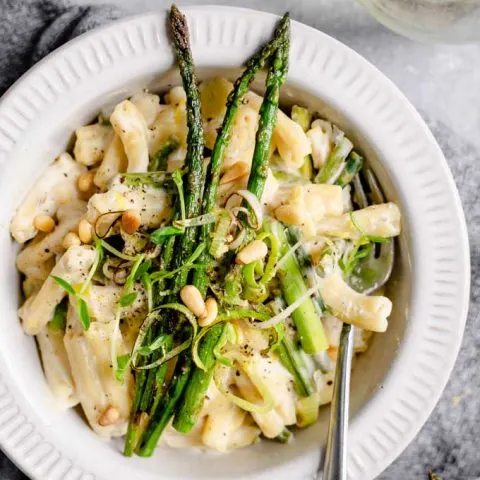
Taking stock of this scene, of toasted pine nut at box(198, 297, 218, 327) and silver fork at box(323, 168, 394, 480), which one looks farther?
silver fork at box(323, 168, 394, 480)

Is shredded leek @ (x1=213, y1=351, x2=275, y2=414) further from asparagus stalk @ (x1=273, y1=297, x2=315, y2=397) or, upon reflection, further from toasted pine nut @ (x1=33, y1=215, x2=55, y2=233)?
toasted pine nut @ (x1=33, y1=215, x2=55, y2=233)

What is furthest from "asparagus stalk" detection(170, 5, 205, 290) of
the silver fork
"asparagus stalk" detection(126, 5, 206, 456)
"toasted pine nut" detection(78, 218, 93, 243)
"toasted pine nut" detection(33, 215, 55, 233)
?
the silver fork

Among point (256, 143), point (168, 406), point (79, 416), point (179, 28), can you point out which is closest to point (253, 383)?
point (168, 406)

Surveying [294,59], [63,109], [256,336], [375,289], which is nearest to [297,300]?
[256,336]

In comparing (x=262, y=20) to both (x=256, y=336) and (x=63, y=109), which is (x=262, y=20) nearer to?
(x=63, y=109)

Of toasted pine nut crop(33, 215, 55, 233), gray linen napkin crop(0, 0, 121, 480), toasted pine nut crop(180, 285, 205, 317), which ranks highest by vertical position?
gray linen napkin crop(0, 0, 121, 480)

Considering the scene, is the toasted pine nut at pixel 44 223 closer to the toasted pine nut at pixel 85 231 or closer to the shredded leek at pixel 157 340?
the toasted pine nut at pixel 85 231

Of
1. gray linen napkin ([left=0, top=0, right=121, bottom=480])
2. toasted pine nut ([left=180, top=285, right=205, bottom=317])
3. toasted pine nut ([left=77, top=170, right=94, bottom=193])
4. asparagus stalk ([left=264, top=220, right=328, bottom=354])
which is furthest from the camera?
gray linen napkin ([left=0, top=0, right=121, bottom=480])
